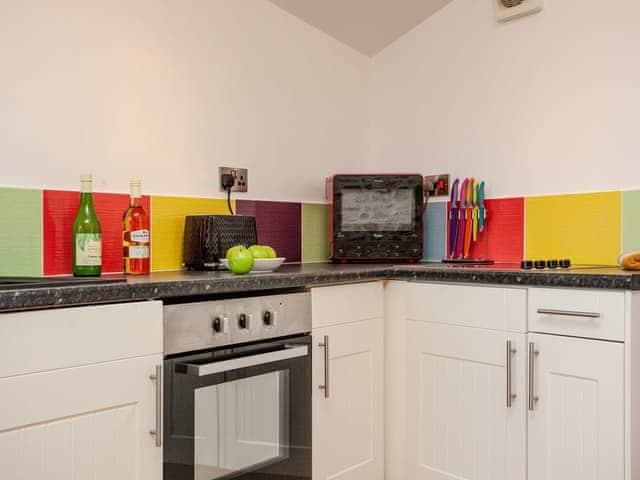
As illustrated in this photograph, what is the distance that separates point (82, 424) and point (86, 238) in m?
0.62

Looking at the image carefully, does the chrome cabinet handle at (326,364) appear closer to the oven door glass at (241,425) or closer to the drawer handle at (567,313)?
the oven door glass at (241,425)

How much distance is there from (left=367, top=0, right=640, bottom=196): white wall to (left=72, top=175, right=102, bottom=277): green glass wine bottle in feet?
4.67

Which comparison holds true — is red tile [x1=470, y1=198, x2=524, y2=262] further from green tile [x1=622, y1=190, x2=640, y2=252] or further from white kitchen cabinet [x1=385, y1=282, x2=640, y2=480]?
white kitchen cabinet [x1=385, y1=282, x2=640, y2=480]

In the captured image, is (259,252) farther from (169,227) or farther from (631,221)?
(631,221)

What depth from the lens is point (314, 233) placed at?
8.93 ft

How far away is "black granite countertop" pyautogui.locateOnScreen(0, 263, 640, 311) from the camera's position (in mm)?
1363

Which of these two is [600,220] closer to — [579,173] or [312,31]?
[579,173]

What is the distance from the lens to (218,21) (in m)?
2.37

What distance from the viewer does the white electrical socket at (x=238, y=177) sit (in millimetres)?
2369

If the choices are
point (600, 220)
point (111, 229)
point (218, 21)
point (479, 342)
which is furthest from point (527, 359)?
point (218, 21)

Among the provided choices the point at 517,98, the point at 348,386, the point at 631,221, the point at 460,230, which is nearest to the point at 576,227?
the point at 631,221

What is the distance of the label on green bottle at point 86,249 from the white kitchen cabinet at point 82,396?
42 centimetres

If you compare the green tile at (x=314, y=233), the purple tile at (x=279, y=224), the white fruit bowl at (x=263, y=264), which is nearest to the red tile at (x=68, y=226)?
the white fruit bowl at (x=263, y=264)

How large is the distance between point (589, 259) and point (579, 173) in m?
0.31
